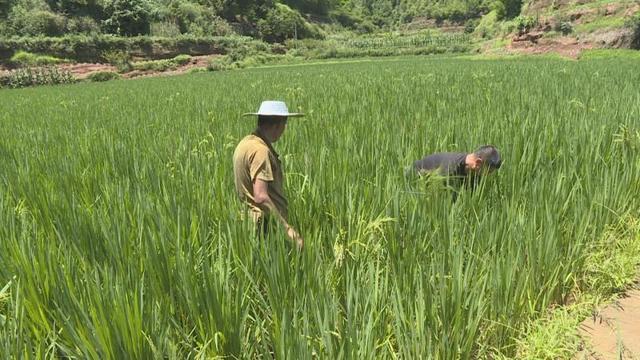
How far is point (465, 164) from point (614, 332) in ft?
4.44

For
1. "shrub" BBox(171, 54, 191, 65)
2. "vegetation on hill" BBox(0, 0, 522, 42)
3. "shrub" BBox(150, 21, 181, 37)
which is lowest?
"shrub" BBox(171, 54, 191, 65)

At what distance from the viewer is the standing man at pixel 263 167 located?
2744 millimetres

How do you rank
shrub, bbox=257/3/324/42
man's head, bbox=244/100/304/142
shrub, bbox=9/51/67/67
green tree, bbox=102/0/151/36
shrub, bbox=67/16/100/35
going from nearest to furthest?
man's head, bbox=244/100/304/142 → shrub, bbox=9/51/67/67 → shrub, bbox=67/16/100/35 → green tree, bbox=102/0/151/36 → shrub, bbox=257/3/324/42

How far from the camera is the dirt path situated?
2.25 meters

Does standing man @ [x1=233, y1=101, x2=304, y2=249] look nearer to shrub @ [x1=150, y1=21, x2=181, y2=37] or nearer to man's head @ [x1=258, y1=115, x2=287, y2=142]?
man's head @ [x1=258, y1=115, x2=287, y2=142]

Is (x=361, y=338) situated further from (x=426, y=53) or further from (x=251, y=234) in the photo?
(x=426, y=53)

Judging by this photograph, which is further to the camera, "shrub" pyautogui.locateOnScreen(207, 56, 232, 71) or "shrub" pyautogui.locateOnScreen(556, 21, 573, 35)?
"shrub" pyautogui.locateOnScreen(207, 56, 232, 71)

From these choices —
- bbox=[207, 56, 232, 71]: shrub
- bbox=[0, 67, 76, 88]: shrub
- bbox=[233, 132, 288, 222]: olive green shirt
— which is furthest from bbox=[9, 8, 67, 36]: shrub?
bbox=[233, 132, 288, 222]: olive green shirt

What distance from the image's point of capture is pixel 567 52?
29.4m

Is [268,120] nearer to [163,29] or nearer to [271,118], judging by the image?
[271,118]

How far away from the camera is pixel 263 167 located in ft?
9.05

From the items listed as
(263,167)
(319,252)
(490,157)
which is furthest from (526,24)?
(319,252)

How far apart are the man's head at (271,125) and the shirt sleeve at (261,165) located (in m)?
0.11

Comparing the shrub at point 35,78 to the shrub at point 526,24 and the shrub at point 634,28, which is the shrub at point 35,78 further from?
the shrub at point 634,28
